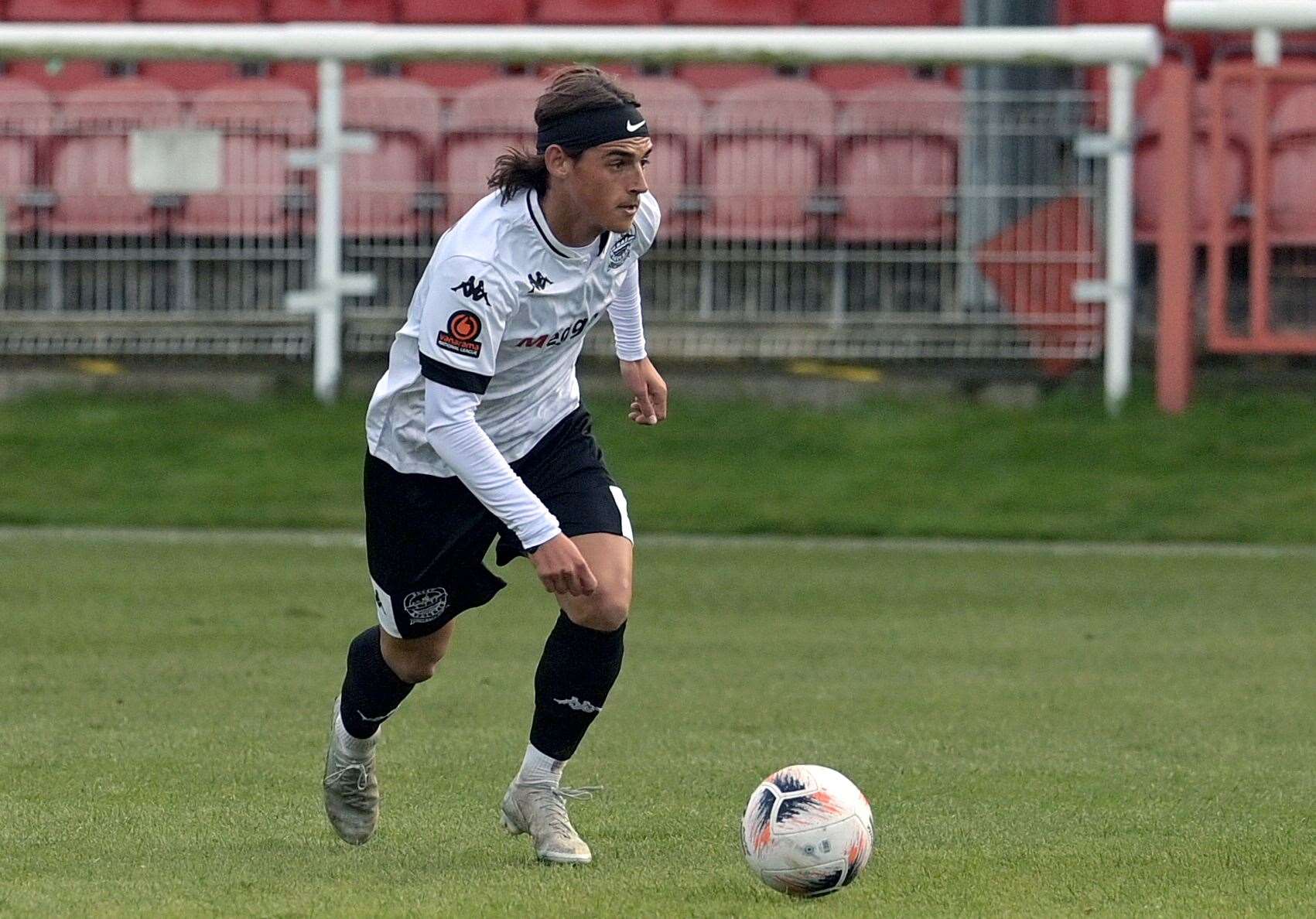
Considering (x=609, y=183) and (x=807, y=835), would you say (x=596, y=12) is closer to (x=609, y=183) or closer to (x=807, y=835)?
(x=609, y=183)

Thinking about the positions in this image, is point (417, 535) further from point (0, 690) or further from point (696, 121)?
point (696, 121)

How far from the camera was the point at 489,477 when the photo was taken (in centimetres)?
492

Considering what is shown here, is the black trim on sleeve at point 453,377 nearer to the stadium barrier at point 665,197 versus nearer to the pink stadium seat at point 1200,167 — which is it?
the stadium barrier at point 665,197

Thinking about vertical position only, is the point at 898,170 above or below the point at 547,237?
above

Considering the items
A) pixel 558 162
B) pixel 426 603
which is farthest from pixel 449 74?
pixel 558 162

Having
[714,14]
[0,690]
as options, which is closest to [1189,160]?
[714,14]

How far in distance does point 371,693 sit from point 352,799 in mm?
295

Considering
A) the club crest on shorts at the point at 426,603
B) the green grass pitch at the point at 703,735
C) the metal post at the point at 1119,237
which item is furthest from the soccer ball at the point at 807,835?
the metal post at the point at 1119,237

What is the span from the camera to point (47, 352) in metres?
15.2

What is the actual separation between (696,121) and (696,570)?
457cm

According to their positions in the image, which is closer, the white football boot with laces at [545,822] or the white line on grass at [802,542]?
the white football boot with laces at [545,822]

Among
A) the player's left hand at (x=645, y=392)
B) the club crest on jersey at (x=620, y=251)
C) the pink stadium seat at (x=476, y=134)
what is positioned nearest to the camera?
the club crest on jersey at (x=620, y=251)

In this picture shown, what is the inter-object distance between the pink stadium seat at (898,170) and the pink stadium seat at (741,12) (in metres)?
2.79

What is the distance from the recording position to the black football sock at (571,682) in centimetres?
525
